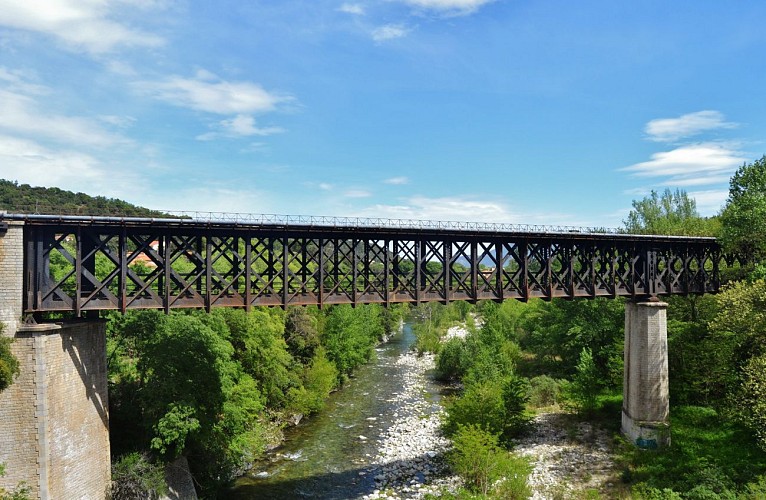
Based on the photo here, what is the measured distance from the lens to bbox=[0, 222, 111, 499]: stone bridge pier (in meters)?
15.6

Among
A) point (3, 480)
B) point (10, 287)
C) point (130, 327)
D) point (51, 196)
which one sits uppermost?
point (51, 196)

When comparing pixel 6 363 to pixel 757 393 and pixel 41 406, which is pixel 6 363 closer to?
pixel 41 406

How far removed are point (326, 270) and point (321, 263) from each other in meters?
2.24

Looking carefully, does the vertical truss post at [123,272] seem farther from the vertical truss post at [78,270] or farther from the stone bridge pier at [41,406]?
the stone bridge pier at [41,406]

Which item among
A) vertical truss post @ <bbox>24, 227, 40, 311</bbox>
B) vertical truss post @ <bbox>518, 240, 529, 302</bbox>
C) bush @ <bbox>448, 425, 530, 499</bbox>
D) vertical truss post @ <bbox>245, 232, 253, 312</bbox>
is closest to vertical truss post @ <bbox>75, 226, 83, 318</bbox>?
vertical truss post @ <bbox>24, 227, 40, 311</bbox>

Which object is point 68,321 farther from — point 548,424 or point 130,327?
point 548,424

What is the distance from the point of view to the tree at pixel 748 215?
79.6 ft

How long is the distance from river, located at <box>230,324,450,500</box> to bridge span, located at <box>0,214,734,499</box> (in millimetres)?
10139

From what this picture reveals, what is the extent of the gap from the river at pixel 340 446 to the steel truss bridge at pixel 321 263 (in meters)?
11.1

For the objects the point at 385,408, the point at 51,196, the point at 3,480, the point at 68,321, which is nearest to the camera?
the point at 3,480

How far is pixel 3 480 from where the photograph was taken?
1534cm

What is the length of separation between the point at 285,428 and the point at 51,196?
73975 mm

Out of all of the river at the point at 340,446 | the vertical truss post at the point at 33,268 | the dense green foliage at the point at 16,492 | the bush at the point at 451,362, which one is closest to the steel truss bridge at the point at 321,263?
the vertical truss post at the point at 33,268

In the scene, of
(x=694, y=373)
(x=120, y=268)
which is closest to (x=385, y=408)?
(x=694, y=373)
